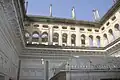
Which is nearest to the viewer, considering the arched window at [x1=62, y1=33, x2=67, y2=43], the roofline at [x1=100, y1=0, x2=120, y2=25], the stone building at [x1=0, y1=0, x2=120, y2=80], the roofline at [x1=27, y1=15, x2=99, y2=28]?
the stone building at [x1=0, y1=0, x2=120, y2=80]

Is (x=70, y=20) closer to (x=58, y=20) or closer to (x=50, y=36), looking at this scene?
(x=58, y=20)

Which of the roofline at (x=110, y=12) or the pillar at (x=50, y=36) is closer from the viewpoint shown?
the roofline at (x=110, y=12)

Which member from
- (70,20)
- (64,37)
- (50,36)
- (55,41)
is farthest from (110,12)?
(55,41)

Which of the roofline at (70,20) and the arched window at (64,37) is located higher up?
the roofline at (70,20)

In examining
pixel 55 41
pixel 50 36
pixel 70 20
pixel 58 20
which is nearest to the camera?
pixel 50 36

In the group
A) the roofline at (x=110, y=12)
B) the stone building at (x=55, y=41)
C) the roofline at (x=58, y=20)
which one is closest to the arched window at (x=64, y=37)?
the stone building at (x=55, y=41)

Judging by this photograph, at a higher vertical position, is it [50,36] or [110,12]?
[110,12]

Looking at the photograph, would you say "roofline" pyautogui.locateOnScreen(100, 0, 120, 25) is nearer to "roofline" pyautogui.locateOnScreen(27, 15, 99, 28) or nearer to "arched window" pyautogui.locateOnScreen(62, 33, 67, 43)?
A: "roofline" pyautogui.locateOnScreen(27, 15, 99, 28)

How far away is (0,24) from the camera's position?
7141 millimetres

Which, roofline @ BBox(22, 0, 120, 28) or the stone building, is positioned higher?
roofline @ BBox(22, 0, 120, 28)

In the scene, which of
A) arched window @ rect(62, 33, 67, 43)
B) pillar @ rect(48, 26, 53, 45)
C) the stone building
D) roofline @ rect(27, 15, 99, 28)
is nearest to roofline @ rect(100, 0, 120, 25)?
the stone building

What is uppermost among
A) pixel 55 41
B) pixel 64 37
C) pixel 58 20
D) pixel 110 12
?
pixel 110 12

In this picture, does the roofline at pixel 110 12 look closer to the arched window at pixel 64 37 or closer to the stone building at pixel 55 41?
the stone building at pixel 55 41

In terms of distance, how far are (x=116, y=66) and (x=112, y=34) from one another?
38.3 ft
